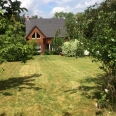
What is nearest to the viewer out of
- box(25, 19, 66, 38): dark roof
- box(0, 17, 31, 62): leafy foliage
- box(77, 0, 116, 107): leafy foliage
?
box(77, 0, 116, 107): leafy foliage

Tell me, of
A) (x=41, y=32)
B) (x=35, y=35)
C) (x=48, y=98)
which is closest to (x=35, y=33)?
(x=35, y=35)

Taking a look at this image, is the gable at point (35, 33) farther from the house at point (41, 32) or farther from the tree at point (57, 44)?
the tree at point (57, 44)

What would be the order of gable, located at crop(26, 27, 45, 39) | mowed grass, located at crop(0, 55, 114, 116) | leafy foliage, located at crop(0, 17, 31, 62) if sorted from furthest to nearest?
gable, located at crop(26, 27, 45, 39) → leafy foliage, located at crop(0, 17, 31, 62) → mowed grass, located at crop(0, 55, 114, 116)

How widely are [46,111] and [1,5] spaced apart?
5535 millimetres

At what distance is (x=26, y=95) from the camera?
12195 mm

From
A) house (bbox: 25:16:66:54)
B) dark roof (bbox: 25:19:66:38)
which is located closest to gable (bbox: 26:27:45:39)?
house (bbox: 25:16:66:54)

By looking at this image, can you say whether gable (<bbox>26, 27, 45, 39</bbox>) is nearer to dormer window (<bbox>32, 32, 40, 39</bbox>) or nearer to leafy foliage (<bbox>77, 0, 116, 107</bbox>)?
dormer window (<bbox>32, 32, 40, 39</bbox>)

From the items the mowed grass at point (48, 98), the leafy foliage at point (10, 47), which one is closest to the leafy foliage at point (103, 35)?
the mowed grass at point (48, 98)

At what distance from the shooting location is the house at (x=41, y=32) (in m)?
47.6

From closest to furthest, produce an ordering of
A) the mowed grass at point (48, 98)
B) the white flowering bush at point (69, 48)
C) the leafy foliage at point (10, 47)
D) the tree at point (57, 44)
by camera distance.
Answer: the mowed grass at point (48, 98) < the leafy foliage at point (10, 47) < the white flowering bush at point (69, 48) < the tree at point (57, 44)

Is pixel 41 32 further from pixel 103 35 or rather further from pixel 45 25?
pixel 103 35

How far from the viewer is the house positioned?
4760 cm

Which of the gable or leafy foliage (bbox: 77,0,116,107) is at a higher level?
the gable

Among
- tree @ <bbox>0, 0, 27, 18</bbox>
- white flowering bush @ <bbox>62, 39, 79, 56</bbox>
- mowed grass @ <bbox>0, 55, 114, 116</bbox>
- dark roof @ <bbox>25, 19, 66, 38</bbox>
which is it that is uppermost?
dark roof @ <bbox>25, 19, 66, 38</bbox>
